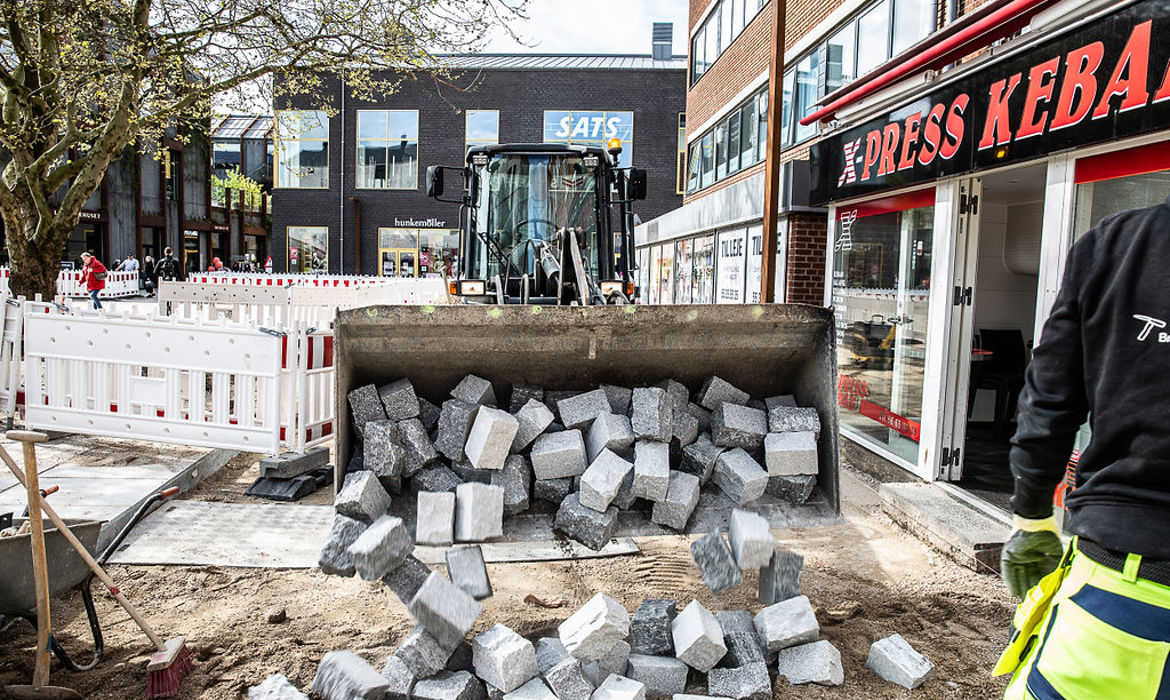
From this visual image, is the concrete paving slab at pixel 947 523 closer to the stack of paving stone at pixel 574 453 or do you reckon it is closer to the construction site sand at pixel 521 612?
the construction site sand at pixel 521 612

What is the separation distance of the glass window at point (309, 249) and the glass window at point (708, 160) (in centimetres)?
1994

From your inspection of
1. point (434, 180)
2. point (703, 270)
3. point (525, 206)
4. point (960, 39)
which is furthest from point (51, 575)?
point (703, 270)

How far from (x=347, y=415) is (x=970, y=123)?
499 centimetres

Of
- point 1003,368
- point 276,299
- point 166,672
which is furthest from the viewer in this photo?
point 276,299

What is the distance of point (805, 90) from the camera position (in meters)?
12.1

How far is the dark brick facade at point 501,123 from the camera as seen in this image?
32594mm

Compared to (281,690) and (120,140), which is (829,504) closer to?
(281,690)

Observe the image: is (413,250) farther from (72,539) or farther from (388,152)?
(72,539)

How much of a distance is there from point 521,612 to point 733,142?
1387 cm

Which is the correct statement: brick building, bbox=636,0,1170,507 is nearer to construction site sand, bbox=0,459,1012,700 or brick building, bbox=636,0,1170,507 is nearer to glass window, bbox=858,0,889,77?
glass window, bbox=858,0,889,77

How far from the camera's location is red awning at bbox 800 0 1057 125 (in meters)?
5.19

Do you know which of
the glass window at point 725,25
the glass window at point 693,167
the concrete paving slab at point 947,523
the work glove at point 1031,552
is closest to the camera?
the work glove at point 1031,552

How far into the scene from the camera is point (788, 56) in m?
12.8

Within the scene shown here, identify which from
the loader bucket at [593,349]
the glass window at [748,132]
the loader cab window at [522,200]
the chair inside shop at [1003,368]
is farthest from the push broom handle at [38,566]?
the glass window at [748,132]
